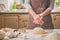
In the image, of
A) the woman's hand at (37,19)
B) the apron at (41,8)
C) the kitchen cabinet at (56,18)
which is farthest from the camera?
the kitchen cabinet at (56,18)

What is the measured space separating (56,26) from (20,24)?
0.74 meters

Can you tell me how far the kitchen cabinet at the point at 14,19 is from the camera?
3.51 meters

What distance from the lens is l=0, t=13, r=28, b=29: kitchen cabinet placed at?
3.51 m

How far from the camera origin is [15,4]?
3945 millimetres

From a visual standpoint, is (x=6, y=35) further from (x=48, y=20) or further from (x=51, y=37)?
(x=48, y=20)

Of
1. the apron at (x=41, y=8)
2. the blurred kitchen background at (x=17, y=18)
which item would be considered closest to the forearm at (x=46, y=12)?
the apron at (x=41, y=8)

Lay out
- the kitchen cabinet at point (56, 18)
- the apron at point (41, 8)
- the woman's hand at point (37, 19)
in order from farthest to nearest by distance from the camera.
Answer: the kitchen cabinet at point (56, 18), the apron at point (41, 8), the woman's hand at point (37, 19)

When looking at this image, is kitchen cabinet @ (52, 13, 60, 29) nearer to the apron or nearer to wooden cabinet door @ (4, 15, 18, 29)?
wooden cabinet door @ (4, 15, 18, 29)

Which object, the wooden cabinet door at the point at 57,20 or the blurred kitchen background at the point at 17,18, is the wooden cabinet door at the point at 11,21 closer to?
the blurred kitchen background at the point at 17,18

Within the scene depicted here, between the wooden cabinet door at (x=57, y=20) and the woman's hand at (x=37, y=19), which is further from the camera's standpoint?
the wooden cabinet door at (x=57, y=20)

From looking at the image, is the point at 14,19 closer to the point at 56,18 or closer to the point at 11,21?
the point at 11,21

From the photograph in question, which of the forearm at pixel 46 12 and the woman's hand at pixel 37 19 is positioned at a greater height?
the forearm at pixel 46 12

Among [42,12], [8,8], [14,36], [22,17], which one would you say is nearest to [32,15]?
[42,12]

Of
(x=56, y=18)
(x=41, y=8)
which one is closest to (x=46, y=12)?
(x=41, y=8)
